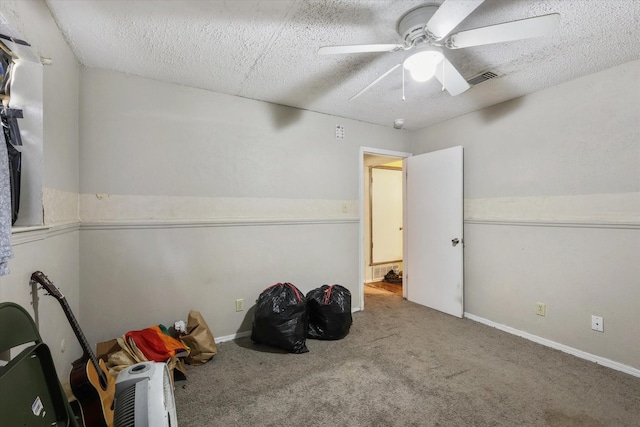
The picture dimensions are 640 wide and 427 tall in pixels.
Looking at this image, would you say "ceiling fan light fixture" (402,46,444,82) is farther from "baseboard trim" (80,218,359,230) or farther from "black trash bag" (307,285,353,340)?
"black trash bag" (307,285,353,340)

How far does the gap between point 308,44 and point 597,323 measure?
3061mm

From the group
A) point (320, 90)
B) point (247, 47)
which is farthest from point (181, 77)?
point (320, 90)

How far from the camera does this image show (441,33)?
4.58 ft

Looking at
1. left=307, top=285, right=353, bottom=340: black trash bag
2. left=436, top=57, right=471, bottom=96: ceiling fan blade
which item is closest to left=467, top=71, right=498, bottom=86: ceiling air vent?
left=436, top=57, right=471, bottom=96: ceiling fan blade

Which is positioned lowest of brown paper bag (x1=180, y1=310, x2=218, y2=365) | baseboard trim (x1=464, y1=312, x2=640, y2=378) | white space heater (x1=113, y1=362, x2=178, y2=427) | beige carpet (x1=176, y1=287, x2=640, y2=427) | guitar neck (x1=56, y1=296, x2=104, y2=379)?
beige carpet (x1=176, y1=287, x2=640, y2=427)

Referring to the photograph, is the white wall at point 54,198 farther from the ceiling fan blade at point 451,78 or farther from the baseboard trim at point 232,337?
the ceiling fan blade at point 451,78

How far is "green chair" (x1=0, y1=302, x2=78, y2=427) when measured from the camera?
787 millimetres

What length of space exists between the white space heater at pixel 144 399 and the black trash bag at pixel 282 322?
3.39 feet

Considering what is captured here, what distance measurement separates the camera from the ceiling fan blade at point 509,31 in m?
1.25

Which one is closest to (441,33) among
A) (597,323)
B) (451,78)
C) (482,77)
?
(451,78)

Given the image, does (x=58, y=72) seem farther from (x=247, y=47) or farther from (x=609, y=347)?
(x=609, y=347)

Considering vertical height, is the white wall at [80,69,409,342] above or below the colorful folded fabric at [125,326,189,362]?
above

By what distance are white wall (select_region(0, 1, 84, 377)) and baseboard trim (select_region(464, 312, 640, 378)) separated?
3567mm

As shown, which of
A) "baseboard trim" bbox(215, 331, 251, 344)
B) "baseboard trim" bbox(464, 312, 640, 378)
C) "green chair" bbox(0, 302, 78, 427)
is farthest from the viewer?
"baseboard trim" bbox(215, 331, 251, 344)
